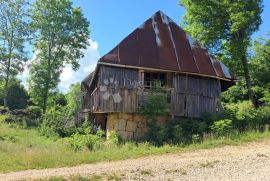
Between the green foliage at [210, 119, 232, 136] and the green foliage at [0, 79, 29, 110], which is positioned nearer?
the green foliage at [210, 119, 232, 136]

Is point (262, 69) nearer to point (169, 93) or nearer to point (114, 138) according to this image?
point (169, 93)

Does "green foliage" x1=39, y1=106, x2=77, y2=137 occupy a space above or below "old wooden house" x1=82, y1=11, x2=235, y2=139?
below

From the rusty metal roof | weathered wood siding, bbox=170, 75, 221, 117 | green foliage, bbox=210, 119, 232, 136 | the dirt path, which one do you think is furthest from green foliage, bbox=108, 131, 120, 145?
green foliage, bbox=210, 119, 232, 136

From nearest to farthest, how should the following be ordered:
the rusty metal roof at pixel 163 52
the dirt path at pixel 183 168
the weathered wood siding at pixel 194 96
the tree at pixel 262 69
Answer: the dirt path at pixel 183 168, the rusty metal roof at pixel 163 52, the weathered wood siding at pixel 194 96, the tree at pixel 262 69

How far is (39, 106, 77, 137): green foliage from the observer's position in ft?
93.3

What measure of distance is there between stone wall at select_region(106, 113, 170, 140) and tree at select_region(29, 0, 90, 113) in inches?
795

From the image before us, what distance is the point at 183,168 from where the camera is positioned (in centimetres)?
1386

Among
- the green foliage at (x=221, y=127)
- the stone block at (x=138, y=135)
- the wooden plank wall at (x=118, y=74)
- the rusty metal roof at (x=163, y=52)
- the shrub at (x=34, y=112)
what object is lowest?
the stone block at (x=138, y=135)

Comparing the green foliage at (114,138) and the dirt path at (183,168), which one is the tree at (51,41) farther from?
the dirt path at (183,168)

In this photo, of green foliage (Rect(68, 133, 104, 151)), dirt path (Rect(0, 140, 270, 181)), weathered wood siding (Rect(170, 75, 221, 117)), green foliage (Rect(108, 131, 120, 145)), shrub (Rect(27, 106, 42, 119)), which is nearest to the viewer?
dirt path (Rect(0, 140, 270, 181))

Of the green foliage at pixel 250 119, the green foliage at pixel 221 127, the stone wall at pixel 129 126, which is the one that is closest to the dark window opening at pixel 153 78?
the stone wall at pixel 129 126

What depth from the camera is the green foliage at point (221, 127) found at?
66.5ft

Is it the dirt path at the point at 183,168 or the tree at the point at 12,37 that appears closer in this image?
the dirt path at the point at 183,168

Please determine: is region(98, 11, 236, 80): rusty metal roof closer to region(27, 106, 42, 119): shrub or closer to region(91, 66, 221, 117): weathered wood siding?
region(91, 66, 221, 117): weathered wood siding
